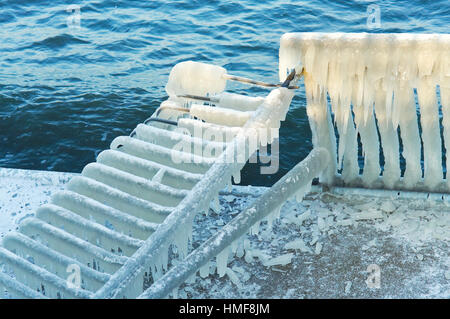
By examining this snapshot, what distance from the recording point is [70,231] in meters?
3.71

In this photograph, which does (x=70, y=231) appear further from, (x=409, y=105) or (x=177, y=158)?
(x=409, y=105)

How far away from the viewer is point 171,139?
13.9 ft

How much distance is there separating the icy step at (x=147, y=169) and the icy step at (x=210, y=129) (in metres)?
0.41

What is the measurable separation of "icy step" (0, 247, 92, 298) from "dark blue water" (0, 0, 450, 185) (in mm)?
3276

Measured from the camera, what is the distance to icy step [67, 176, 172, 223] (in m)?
3.67

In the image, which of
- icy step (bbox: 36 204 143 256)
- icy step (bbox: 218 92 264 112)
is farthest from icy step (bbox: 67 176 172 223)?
icy step (bbox: 218 92 264 112)

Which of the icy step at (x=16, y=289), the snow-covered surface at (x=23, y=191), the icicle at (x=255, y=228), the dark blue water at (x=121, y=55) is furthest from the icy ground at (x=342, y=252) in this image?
the dark blue water at (x=121, y=55)

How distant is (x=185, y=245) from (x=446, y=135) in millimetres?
1813

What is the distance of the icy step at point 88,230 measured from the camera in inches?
138

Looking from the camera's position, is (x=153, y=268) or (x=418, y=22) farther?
(x=418, y=22)

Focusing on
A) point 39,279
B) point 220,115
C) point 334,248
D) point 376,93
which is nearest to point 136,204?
point 39,279

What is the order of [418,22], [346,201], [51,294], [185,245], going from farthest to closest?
[418,22] < [346,201] < [185,245] < [51,294]

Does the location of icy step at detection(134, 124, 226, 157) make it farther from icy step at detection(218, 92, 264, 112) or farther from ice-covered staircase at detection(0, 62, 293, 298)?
icy step at detection(218, 92, 264, 112)

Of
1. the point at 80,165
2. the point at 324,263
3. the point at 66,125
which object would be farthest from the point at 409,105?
the point at 66,125
